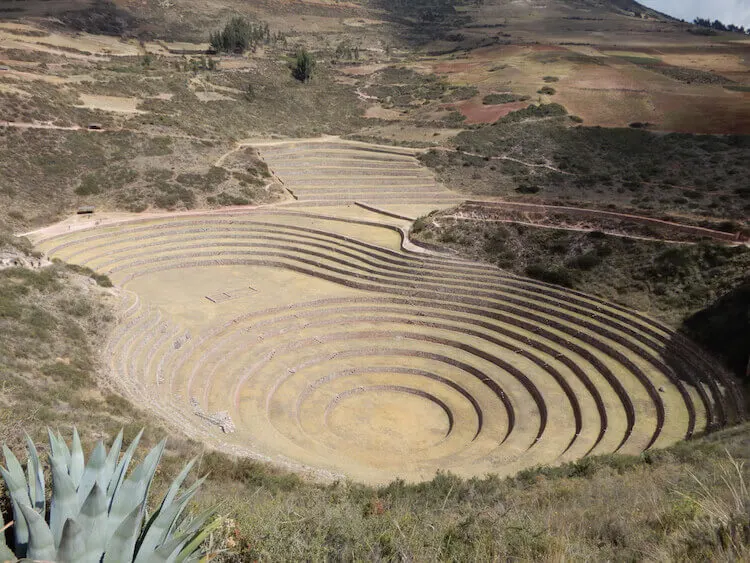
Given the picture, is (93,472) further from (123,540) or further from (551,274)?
(551,274)

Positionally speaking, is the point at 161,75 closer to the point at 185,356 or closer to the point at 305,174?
the point at 305,174

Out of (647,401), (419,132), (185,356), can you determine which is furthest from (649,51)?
(185,356)

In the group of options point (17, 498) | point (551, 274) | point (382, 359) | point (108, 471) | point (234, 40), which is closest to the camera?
point (17, 498)

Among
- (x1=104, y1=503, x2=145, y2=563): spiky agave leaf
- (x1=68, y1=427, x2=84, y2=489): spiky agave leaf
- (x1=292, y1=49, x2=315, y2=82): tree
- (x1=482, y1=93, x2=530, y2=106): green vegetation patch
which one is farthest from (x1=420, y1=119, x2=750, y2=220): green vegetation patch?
(x1=104, y1=503, x2=145, y2=563): spiky agave leaf

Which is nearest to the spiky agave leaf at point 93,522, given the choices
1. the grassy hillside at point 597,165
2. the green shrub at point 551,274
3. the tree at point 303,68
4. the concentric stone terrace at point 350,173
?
the green shrub at point 551,274

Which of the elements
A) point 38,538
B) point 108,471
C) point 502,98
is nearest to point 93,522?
point 38,538

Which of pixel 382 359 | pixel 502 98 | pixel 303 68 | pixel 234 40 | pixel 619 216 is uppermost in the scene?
pixel 234 40

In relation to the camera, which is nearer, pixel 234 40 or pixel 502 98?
pixel 502 98
